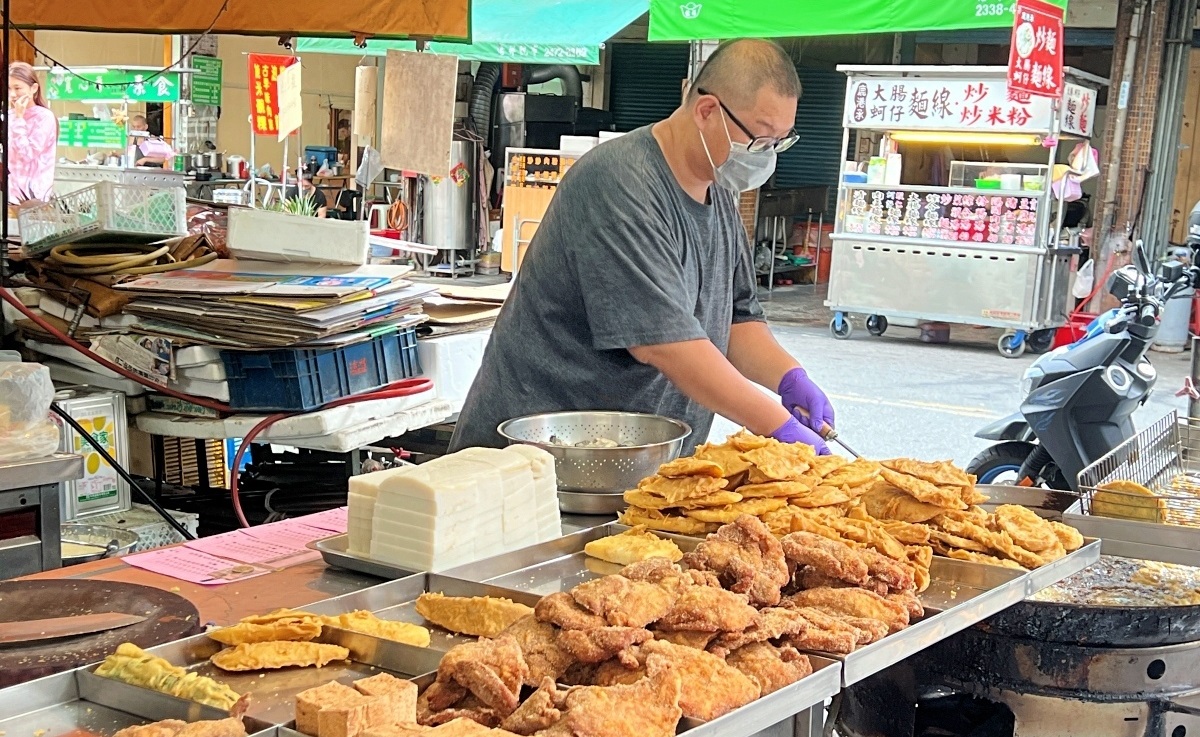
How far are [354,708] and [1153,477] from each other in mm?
2663

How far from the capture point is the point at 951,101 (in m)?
12.1

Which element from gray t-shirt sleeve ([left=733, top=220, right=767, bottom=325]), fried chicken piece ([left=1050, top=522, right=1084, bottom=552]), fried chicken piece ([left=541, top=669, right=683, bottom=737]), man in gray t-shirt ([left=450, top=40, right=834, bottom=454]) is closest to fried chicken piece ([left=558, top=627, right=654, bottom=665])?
fried chicken piece ([left=541, top=669, right=683, bottom=737])

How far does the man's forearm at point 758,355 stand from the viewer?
3.46m

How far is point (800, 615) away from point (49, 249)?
165 inches

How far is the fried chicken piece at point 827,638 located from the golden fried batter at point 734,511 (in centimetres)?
51

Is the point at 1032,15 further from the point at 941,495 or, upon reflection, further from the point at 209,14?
the point at 941,495

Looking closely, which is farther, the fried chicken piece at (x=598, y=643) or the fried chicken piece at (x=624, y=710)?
the fried chicken piece at (x=598, y=643)

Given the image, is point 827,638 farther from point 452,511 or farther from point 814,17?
point 814,17

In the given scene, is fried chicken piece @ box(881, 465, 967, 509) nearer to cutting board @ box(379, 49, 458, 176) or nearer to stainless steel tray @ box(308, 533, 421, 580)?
stainless steel tray @ box(308, 533, 421, 580)

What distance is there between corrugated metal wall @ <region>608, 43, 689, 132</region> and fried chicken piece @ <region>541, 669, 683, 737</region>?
59.1 feet

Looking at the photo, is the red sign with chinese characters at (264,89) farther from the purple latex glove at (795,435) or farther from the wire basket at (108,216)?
the purple latex glove at (795,435)

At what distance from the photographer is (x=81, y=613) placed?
1868 mm

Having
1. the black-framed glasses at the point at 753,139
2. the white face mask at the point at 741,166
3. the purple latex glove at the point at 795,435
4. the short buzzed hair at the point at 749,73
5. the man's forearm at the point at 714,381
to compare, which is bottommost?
the purple latex glove at the point at 795,435

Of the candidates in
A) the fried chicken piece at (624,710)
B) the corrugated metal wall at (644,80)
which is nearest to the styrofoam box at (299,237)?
the fried chicken piece at (624,710)
